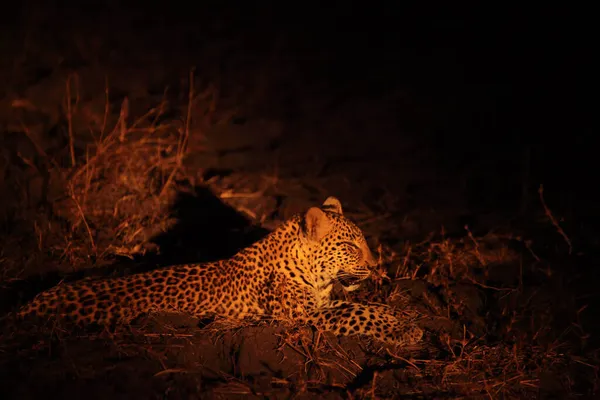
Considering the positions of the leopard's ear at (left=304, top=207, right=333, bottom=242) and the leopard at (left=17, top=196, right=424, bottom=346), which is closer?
the leopard at (left=17, top=196, right=424, bottom=346)

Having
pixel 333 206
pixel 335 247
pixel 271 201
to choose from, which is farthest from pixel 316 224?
pixel 271 201

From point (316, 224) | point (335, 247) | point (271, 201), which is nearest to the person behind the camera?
point (316, 224)

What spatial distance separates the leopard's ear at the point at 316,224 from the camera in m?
5.55

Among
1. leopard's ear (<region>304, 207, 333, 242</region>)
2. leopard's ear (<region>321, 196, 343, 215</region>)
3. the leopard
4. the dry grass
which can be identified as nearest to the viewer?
the dry grass

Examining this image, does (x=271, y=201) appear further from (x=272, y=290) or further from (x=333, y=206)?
(x=272, y=290)

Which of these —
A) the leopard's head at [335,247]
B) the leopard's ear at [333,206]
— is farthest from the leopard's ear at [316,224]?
the leopard's ear at [333,206]

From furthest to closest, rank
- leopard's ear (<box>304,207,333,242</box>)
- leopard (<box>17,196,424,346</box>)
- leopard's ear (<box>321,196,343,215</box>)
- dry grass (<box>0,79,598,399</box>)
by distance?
leopard's ear (<box>321,196,343,215</box>) → leopard's ear (<box>304,207,333,242</box>) → leopard (<box>17,196,424,346</box>) → dry grass (<box>0,79,598,399</box>)

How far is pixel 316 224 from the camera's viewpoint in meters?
5.60

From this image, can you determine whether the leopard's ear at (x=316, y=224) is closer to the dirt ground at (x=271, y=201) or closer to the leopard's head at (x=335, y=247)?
the leopard's head at (x=335, y=247)

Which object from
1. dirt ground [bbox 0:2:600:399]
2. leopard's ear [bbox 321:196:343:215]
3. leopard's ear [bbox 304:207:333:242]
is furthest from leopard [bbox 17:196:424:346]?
leopard's ear [bbox 321:196:343:215]

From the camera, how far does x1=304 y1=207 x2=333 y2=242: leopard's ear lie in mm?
5555

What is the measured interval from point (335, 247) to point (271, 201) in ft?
9.05

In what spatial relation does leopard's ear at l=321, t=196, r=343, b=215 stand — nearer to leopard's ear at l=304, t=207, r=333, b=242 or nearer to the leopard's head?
the leopard's head

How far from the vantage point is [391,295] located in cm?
626
